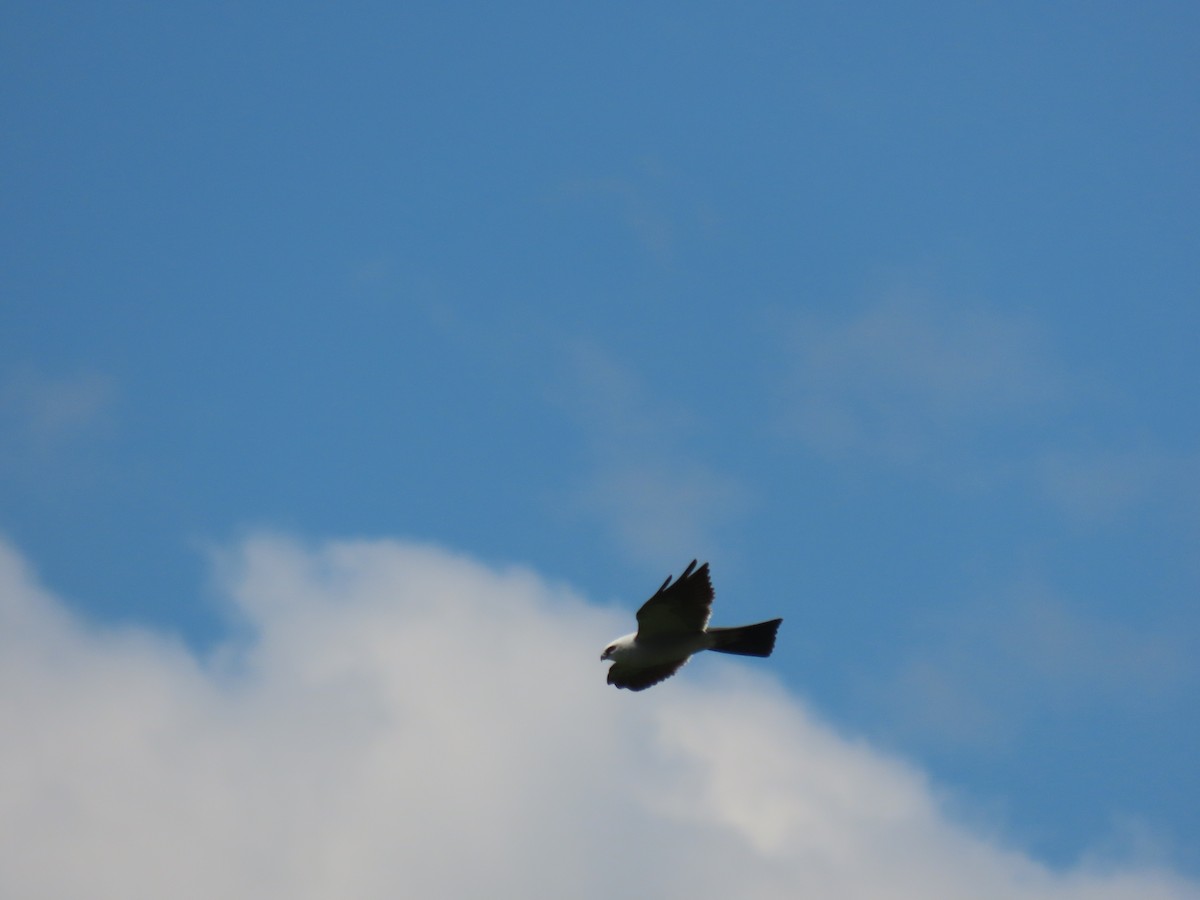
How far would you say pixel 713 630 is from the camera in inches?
801

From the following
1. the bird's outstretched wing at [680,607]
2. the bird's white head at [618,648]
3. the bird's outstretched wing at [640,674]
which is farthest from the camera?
the bird's outstretched wing at [640,674]

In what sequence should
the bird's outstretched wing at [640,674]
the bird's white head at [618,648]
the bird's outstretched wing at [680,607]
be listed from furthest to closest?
the bird's outstretched wing at [640,674] → the bird's white head at [618,648] → the bird's outstretched wing at [680,607]

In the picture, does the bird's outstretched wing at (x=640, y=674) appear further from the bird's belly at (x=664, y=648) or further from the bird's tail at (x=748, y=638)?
the bird's tail at (x=748, y=638)

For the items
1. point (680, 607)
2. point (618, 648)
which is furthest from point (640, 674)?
point (680, 607)

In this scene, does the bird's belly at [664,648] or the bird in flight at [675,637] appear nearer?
the bird in flight at [675,637]

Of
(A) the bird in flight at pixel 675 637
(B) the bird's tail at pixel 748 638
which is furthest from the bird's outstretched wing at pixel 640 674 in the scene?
(B) the bird's tail at pixel 748 638

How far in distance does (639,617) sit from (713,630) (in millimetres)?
1291

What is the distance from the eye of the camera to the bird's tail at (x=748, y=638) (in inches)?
787

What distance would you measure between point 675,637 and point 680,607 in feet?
2.85

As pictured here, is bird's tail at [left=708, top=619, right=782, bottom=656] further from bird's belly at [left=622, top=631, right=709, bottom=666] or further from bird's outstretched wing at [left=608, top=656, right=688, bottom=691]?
bird's outstretched wing at [left=608, top=656, right=688, bottom=691]

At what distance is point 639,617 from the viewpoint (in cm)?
2008

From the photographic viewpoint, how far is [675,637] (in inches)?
808

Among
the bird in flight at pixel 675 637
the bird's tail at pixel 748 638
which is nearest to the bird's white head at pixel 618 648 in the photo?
the bird in flight at pixel 675 637

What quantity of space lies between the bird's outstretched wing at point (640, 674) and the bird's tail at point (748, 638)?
126cm
